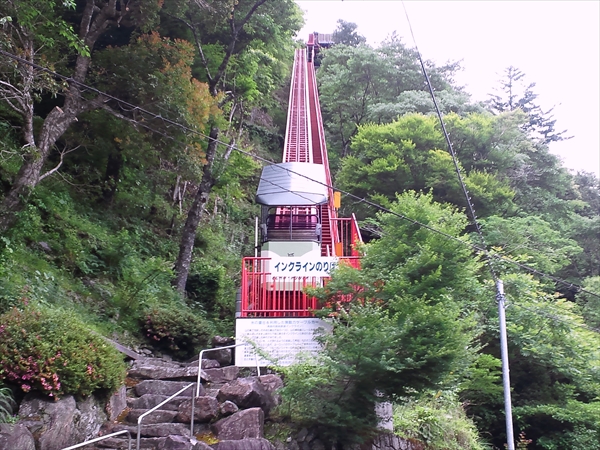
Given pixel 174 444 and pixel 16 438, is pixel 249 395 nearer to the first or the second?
pixel 174 444

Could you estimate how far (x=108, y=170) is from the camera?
496 inches

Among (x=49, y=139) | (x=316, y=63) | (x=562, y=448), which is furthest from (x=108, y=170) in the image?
(x=316, y=63)

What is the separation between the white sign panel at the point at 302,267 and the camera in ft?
26.6

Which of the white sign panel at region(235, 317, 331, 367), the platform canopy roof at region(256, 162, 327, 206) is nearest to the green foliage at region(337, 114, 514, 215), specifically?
the platform canopy roof at region(256, 162, 327, 206)

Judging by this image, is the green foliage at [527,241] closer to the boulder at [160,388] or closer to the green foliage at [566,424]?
the green foliage at [566,424]

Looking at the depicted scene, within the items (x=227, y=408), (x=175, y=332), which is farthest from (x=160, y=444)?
(x=175, y=332)

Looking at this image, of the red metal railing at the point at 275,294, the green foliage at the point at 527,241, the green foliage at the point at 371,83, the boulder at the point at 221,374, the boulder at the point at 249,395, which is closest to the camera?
the boulder at the point at 249,395

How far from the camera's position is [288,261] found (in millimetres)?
8195

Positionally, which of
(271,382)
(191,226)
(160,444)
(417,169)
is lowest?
(160,444)

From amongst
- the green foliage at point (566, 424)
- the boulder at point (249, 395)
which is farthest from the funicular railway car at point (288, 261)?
the green foliage at point (566, 424)

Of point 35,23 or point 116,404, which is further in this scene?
point 35,23

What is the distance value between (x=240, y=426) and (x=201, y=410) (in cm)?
54

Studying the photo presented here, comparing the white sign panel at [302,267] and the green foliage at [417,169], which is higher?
the green foliage at [417,169]

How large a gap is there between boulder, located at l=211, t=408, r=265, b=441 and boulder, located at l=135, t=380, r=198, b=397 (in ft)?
3.44
